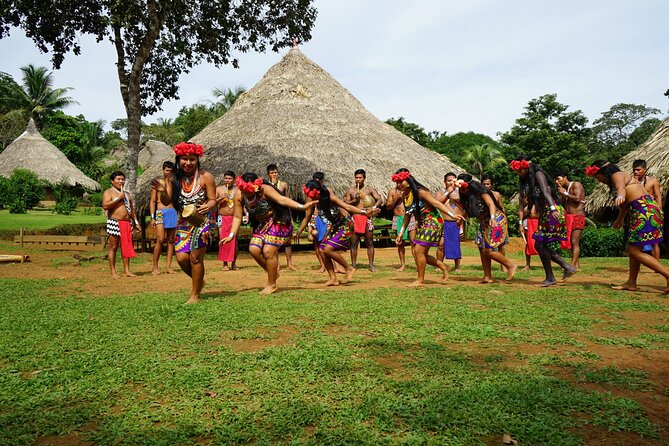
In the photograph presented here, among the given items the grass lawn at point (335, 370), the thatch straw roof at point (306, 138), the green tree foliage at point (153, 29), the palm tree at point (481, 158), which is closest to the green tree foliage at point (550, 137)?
the palm tree at point (481, 158)

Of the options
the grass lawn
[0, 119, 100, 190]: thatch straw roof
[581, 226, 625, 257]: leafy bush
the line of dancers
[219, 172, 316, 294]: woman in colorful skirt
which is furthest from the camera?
[0, 119, 100, 190]: thatch straw roof

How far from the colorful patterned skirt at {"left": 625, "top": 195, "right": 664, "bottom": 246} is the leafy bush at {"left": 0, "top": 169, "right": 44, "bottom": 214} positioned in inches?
1219

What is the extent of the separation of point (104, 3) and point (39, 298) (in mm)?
10247

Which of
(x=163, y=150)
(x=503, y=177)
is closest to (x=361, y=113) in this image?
(x=503, y=177)

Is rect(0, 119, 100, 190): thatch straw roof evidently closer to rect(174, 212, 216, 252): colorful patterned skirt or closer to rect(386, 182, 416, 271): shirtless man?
rect(386, 182, 416, 271): shirtless man

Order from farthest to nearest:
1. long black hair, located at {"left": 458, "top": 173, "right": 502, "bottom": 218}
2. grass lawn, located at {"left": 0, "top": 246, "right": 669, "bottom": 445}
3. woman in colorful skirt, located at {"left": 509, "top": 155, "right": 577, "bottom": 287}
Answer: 1. long black hair, located at {"left": 458, "top": 173, "right": 502, "bottom": 218}
2. woman in colorful skirt, located at {"left": 509, "top": 155, "right": 577, "bottom": 287}
3. grass lawn, located at {"left": 0, "top": 246, "right": 669, "bottom": 445}

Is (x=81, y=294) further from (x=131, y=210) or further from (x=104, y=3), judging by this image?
(x=104, y=3)

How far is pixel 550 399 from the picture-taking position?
276 cm

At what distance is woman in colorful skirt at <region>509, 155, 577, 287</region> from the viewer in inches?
268

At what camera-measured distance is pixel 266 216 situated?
21.3 feet

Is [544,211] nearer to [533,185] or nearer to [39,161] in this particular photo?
[533,185]

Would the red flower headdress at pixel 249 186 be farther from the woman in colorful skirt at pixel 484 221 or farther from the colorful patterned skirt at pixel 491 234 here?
the colorful patterned skirt at pixel 491 234

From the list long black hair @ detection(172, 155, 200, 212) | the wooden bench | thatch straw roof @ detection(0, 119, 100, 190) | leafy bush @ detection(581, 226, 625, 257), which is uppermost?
thatch straw roof @ detection(0, 119, 100, 190)

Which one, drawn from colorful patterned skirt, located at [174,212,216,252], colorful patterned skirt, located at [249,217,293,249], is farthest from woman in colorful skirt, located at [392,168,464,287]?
colorful patterned skirt, located at [174,212,216,252]
